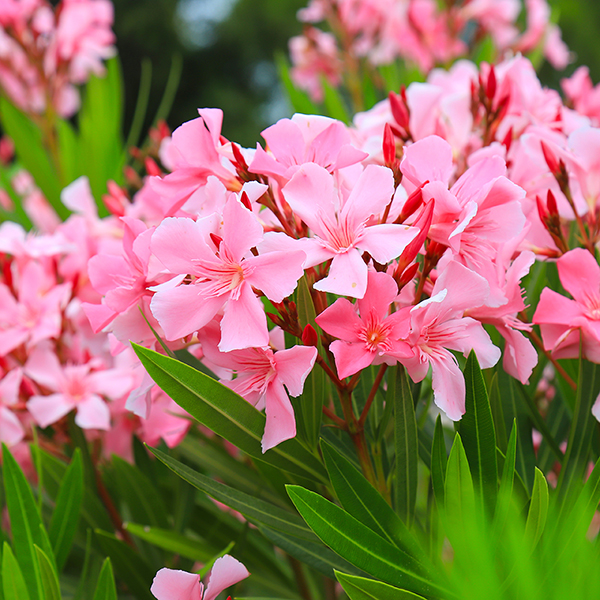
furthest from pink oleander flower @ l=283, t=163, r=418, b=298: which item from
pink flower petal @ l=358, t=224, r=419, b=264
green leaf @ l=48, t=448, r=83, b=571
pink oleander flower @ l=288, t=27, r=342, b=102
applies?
pink oleander flower @ l=288, t=27, r=342, b=102

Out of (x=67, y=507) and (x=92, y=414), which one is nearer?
(x=67, y=507)

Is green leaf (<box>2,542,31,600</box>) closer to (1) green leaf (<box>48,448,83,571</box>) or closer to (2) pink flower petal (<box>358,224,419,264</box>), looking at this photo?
(1) green leaf (<box>48,448,83,571</box>)

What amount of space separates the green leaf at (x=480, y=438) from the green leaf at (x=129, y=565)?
39 cm

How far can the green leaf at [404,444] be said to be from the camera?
0.44 metres

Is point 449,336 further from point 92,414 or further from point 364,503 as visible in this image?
point 92,414

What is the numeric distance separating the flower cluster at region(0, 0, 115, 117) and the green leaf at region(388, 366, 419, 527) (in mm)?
1382

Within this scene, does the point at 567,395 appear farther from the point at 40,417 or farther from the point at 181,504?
the point at 40,417

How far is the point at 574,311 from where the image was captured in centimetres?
48

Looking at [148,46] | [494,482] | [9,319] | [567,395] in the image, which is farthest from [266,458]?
[148,46]

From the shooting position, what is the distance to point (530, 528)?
1.31 ft

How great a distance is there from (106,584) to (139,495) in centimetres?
19

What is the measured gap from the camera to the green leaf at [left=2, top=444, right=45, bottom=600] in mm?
511

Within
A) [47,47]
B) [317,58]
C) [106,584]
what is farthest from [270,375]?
[317,58]

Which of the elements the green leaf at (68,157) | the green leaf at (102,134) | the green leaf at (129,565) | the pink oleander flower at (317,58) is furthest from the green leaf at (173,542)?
the pink oleander flower at (317,58)
